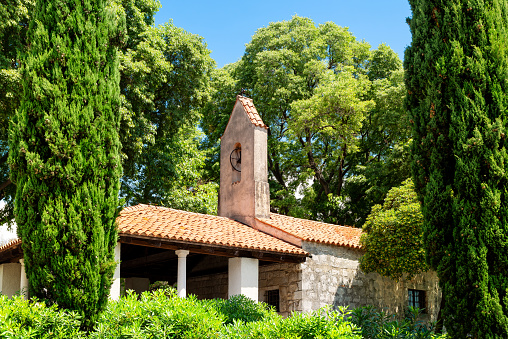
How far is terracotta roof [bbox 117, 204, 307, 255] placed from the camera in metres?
10.0

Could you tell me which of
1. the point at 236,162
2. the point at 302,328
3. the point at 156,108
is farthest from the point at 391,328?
the point at 156,108

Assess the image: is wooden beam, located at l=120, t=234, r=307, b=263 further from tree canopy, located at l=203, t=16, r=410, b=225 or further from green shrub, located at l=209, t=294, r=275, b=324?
tree canopy, located at l=203, t=16, r=410, b=225

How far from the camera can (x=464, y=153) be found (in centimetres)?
686

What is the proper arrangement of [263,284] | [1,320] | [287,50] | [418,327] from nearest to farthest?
[1,320], [418,327], [263,284], [287,50]

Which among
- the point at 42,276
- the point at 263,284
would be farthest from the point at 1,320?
the point at 263,284

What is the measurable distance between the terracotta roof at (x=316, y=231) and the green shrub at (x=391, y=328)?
5.84m

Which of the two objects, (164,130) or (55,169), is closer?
(55,169)

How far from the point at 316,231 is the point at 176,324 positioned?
8562 millimetres

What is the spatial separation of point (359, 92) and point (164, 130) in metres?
9.51

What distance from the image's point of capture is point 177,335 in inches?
237

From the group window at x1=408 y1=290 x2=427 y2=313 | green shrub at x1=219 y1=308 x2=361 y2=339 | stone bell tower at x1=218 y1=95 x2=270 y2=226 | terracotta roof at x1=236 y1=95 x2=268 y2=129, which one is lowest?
window at x1=408 y1=290 x2=427 y2=313

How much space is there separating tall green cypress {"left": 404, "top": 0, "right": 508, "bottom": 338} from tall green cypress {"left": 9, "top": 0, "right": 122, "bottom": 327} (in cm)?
482

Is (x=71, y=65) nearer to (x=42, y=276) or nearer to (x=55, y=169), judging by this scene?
(x=55, y=169)

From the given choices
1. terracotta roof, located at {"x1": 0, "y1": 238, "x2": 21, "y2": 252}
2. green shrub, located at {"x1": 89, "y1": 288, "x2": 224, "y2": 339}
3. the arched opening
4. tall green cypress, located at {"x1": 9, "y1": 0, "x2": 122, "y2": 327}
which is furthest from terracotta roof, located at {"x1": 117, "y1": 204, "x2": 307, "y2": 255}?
green shrub, located at {"x1": 89, "y1": 288, "x2": 224, "y2": 339}
